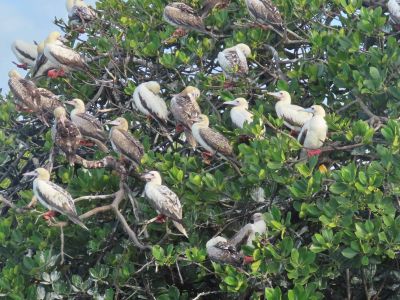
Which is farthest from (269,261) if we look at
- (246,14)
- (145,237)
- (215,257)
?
(246,14)

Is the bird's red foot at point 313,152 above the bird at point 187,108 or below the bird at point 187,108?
above

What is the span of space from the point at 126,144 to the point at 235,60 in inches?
56.3

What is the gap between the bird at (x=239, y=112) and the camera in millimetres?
9635

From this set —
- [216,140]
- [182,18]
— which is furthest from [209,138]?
[182,18]

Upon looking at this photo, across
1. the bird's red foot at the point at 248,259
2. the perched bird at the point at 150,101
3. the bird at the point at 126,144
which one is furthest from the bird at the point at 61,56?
the bird's red foot at the point at 248,259

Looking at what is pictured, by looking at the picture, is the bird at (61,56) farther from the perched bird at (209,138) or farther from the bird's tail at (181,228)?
the bird's tail at (181,228)

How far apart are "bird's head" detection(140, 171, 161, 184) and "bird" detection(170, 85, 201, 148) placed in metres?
0.85

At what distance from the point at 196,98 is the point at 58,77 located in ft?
7.45

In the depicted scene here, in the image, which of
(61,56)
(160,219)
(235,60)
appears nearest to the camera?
(160,219)

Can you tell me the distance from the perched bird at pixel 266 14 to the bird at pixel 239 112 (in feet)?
3.39

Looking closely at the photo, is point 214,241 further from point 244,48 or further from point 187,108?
point 244,48

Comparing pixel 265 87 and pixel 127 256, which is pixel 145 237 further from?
pixel 265 87

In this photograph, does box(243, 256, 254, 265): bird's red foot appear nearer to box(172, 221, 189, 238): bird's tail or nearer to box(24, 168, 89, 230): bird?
box(172, 221, 189, 238): bird's tail

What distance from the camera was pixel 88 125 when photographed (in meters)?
10.5
